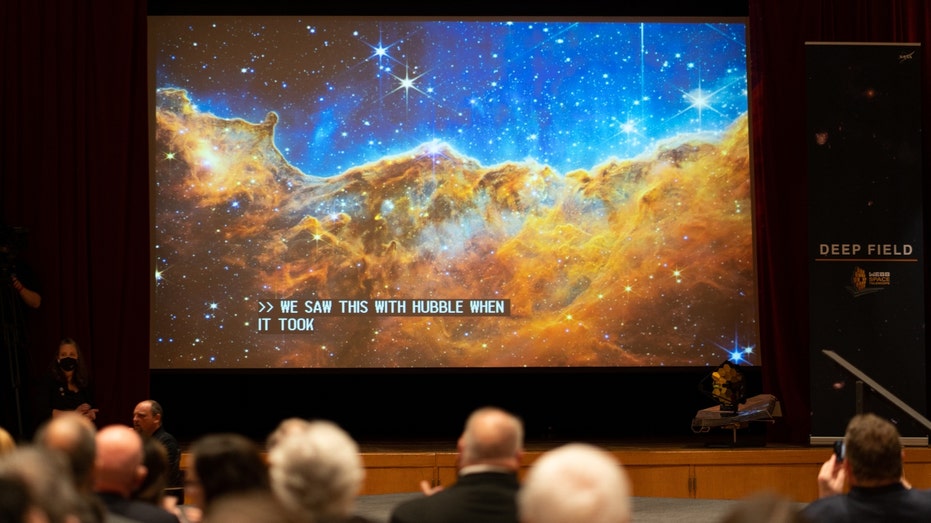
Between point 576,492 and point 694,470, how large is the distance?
5.16 metres

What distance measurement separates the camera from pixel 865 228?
23.7 ft

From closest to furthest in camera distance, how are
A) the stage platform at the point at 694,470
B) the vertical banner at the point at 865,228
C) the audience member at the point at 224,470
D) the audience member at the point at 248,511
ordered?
the audience member at the point at 248,511, the audience member at the point at 224,470, the stage platform at the point at 694,470, the vertical banner at the point at 865,228

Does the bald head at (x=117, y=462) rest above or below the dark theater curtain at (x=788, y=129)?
below

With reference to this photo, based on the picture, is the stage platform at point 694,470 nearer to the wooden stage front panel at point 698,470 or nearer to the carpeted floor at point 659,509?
the wooden stage front panel at point 698,470

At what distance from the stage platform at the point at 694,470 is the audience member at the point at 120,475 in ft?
13.2

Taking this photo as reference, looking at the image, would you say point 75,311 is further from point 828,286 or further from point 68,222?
point 828,286

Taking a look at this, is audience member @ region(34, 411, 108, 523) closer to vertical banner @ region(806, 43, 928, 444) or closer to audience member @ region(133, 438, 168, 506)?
audience member @ region(133, 438, 168, 506)

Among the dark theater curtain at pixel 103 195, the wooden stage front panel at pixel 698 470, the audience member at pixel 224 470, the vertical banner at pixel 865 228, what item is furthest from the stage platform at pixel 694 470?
the audience member at pixel 224 470

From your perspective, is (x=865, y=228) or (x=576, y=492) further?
(x=865, y=228)

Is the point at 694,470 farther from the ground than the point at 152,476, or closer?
closer

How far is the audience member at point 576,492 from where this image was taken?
1.88m

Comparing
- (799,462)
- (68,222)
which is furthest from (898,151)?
(68,222)

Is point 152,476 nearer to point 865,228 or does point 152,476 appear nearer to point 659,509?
point 659,509

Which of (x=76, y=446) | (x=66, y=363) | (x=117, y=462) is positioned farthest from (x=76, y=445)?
(x=66, y=363)
